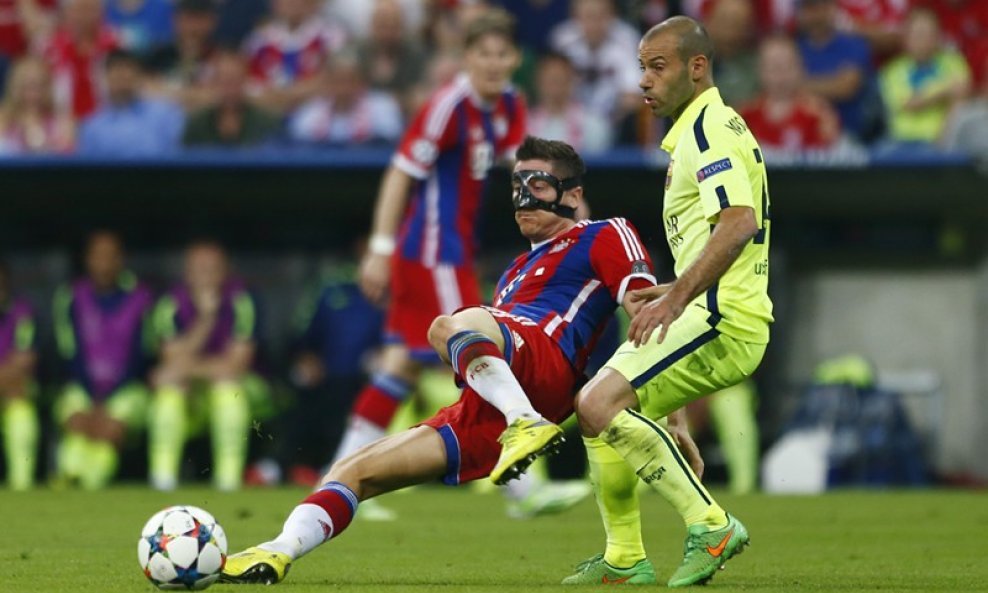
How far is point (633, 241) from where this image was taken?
6.49 metres

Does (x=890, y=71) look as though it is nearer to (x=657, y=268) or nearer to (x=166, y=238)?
(x=657, y=268)

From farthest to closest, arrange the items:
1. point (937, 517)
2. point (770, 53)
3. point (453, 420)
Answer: point (770, 53) → point (937, 517) → point (453, 420)

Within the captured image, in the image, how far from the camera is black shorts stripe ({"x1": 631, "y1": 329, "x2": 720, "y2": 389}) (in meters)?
6.00

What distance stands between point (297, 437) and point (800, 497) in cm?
433

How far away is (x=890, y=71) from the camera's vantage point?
48.0ft

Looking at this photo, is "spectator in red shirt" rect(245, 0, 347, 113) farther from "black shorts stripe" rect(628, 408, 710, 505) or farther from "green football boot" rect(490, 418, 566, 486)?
"green football boot" rect(490, 418, 566, 486)

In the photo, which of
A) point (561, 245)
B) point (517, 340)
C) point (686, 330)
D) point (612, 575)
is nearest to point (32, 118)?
point (561, 245)

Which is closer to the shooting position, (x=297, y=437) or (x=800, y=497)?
(x=800, y=497)

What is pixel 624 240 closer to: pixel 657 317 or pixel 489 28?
pixel 657 317

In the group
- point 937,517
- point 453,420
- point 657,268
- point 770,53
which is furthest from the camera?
point 657,268

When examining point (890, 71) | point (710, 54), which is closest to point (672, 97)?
point (710, 54)

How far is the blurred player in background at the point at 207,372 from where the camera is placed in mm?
13672

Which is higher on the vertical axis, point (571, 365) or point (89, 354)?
point (571, 365)

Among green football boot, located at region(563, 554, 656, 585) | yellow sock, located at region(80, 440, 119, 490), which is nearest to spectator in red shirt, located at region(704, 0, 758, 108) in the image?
yellow sock, located at region(80, 440, 119, 490)
